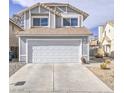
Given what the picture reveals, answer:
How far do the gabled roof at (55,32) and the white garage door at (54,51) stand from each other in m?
0.45

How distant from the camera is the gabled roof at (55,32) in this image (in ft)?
48.6

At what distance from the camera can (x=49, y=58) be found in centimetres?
1466

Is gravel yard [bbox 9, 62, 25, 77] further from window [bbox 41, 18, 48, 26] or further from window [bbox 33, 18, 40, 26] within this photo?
window [bbox 41, 18, 48, 26]

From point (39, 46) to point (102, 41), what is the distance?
10.2m

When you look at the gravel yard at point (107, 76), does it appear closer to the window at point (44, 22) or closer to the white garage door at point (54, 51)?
the white garage door at point (54, 51)

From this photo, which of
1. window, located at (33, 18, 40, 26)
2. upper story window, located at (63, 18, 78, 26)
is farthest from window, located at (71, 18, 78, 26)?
window, located at (33, 18, 40, 26)

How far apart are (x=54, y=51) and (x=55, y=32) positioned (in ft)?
4.32

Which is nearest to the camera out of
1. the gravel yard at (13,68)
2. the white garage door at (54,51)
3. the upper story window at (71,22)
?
the gravel yard at (13,68)

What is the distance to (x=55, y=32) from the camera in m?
15.2

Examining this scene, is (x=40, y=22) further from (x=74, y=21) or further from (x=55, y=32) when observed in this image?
(x=74, y=21)

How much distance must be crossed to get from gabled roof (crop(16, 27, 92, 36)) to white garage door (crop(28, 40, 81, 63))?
45cm

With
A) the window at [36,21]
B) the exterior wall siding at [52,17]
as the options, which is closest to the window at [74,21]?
the exterior wall siding at [52,17]
